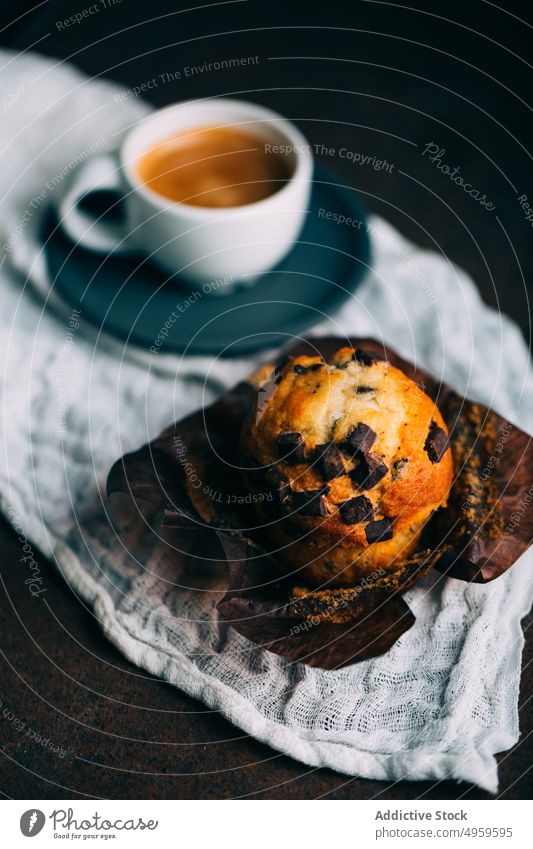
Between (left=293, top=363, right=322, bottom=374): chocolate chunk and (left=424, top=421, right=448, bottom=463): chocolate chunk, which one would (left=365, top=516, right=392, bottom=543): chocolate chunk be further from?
(left=293, top=363, right=322, bottom=374): chocolate chunk

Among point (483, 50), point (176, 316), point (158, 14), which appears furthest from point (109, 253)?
point (483, 50)

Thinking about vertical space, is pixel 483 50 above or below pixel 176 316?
above

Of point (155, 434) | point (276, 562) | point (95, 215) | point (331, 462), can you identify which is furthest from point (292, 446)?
point (95, 215)

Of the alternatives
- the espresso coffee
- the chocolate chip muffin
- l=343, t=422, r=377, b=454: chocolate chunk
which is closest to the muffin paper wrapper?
the chocolate chip muffin

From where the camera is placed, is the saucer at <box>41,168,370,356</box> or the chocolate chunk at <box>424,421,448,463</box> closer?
the chocolate chunk at <box>424,421,448,463</box>

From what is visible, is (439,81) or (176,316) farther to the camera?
(439,81)

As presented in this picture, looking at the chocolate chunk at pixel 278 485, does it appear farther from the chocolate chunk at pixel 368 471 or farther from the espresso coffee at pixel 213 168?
the espresso coffee at pixel 213 168

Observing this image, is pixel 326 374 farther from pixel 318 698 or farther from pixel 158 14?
pixel 158 14
